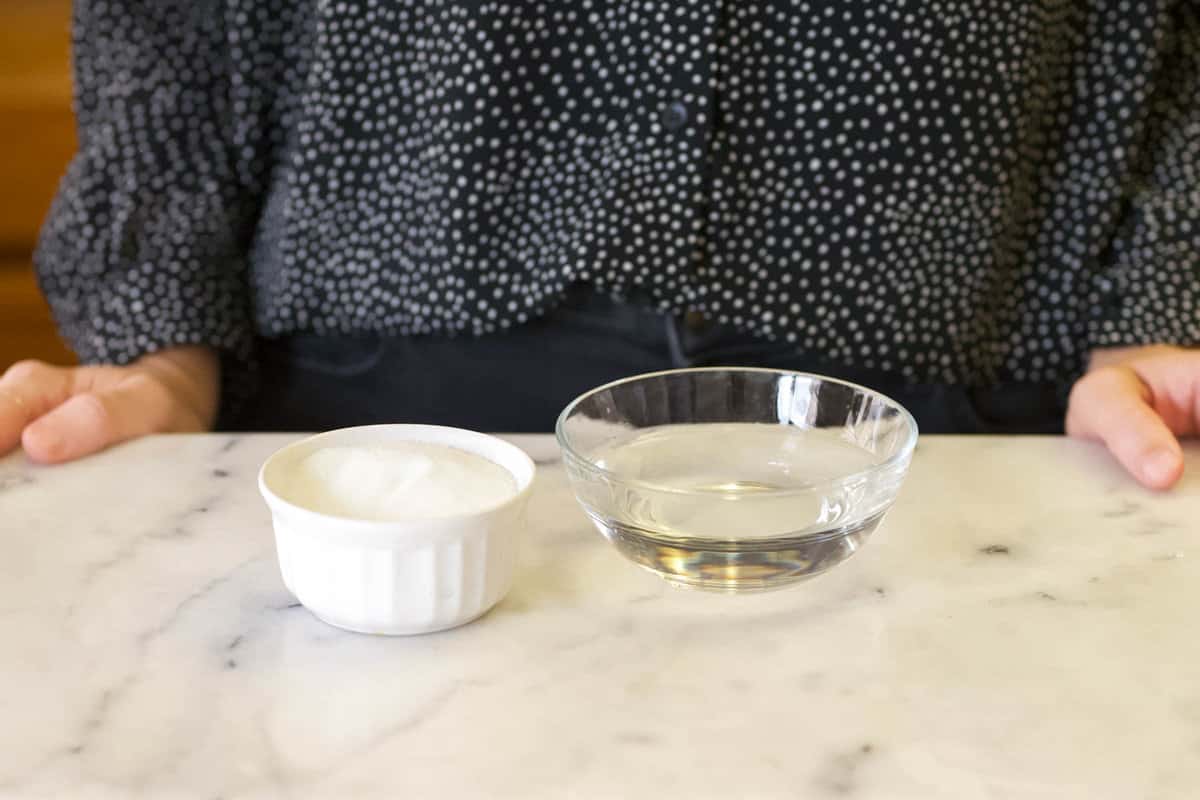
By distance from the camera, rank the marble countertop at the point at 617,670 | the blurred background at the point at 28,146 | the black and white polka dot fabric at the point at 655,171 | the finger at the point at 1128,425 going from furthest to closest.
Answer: the blurred background at the point at 28,146, the black and white polka dot fabric at the point at 655,171, the finger at the point at 1128,425, the marble countertop at the point at 617,670

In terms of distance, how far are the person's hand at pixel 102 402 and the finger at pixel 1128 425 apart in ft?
1.78

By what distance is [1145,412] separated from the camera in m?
0.67

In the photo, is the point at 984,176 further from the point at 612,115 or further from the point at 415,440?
the point at 415,440

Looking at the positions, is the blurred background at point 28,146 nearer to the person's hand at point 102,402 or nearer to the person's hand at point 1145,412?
the person's hand at point 102,402

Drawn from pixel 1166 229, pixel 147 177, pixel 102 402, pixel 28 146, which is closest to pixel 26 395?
pixel 102 402

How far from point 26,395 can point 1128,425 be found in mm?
620

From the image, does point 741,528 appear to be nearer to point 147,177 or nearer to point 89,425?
point 89,425

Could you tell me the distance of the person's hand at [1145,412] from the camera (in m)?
0.62

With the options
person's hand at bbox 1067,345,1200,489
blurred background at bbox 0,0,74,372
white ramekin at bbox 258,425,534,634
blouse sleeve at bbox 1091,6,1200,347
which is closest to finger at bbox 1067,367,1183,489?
person's hand at bbox 1067,345,1200,489

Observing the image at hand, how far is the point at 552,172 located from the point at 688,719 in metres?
0.52

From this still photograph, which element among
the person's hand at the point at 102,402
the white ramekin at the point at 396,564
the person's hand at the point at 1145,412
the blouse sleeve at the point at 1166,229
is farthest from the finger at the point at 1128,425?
the person's hand at the point at 102,402

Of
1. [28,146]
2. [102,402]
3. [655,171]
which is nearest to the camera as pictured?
[102,402]

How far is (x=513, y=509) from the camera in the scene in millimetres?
466

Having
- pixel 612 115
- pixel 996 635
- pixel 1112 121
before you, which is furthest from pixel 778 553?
pixel 1112 121
